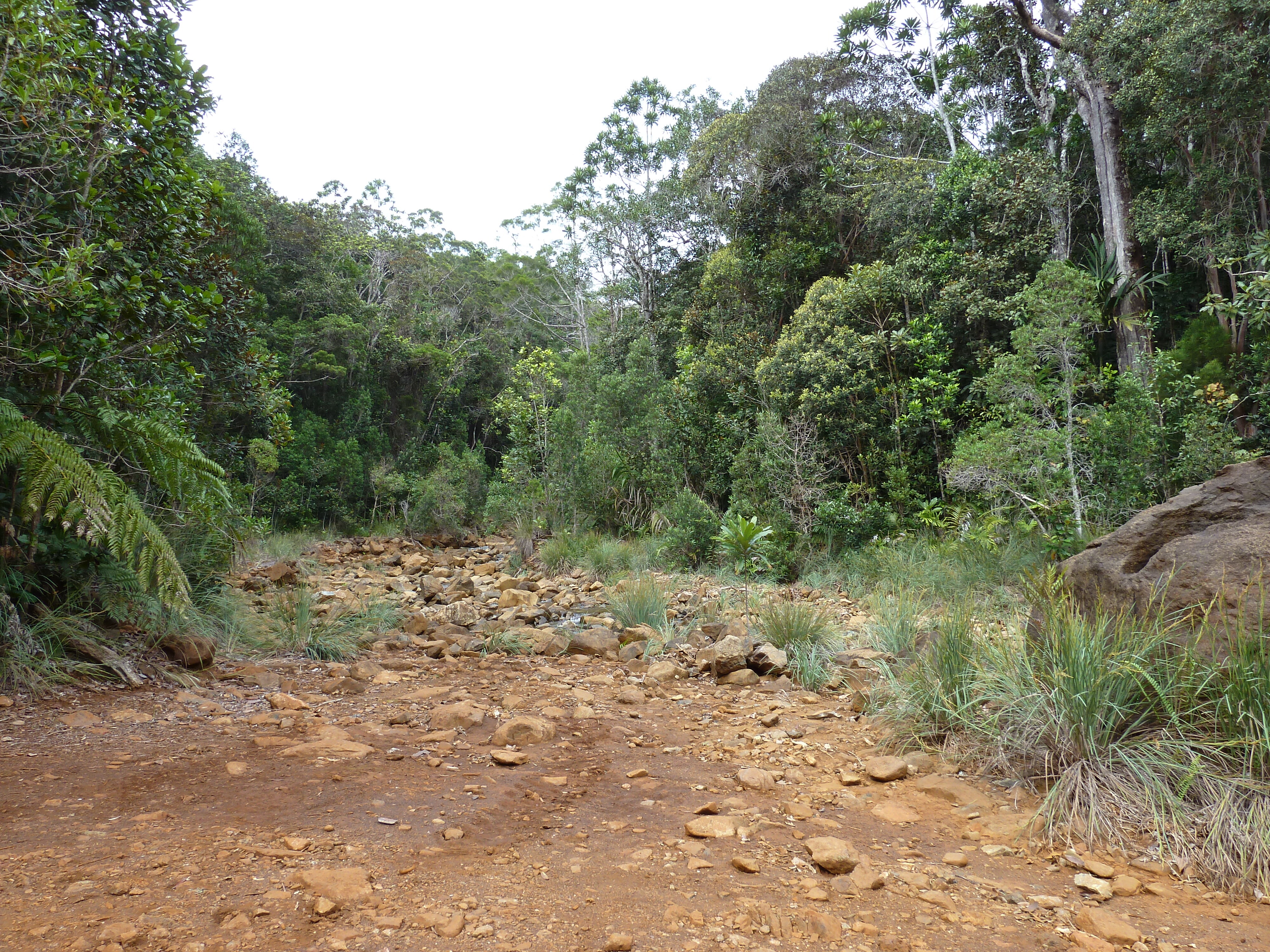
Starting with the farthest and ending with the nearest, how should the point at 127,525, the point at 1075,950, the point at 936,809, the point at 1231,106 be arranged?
1. the point at 1231,106
2. the point at 127,525
3. the point at 936,809
4. the point at 1075,950

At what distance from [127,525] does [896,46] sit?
1654 cm

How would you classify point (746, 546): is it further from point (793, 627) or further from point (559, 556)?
point (559, 556)

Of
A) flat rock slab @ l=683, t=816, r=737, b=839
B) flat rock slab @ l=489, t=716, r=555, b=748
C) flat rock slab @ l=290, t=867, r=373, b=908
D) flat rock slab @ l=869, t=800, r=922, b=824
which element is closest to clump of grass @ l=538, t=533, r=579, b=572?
flat rock slab @ l=489, t=716, r=555, b=748

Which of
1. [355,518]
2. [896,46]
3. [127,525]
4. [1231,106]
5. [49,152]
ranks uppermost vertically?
[896,46]

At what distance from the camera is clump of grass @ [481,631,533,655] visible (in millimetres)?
6254

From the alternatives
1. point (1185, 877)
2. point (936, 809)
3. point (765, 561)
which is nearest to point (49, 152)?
point (936, 809)

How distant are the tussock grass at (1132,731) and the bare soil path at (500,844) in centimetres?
19

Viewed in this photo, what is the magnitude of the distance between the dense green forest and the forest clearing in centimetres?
7

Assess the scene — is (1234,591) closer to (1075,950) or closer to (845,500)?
(1075,950)

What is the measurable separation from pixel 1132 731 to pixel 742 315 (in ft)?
43.7

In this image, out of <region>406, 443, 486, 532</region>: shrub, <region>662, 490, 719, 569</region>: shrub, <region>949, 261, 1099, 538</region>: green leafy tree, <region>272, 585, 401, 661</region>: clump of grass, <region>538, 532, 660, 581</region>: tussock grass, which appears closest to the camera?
<region>272, 585, 401, 661</region>: clump of grass

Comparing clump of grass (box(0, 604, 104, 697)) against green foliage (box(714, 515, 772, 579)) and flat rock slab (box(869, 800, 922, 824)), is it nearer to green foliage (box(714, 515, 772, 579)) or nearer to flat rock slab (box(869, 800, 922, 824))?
flat rock slab (box(869, 800, 922, 824))

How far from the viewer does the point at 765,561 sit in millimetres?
10086

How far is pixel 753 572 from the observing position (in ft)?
33.3
